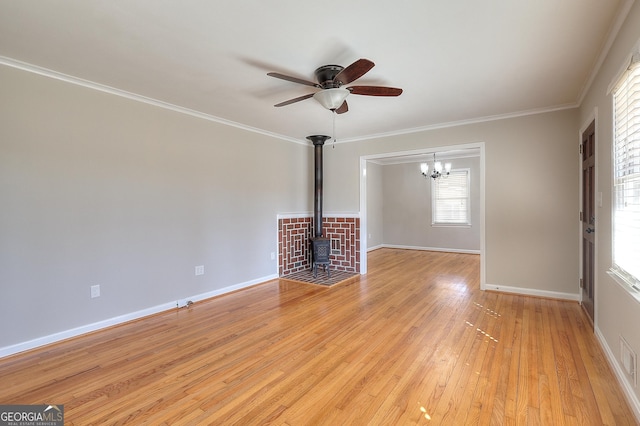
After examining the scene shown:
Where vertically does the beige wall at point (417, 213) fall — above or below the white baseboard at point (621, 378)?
above

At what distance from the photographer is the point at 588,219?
10.6 feet

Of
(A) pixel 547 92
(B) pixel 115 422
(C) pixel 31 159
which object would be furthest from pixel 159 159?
(A) pixel 547 92

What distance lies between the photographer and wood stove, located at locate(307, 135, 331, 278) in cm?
512

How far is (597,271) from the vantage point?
270 centimetres

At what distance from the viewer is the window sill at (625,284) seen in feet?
5.69

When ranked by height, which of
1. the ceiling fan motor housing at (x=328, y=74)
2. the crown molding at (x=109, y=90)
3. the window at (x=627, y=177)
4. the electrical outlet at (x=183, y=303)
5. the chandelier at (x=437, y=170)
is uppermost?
the crown molding at (x=109, y=90)

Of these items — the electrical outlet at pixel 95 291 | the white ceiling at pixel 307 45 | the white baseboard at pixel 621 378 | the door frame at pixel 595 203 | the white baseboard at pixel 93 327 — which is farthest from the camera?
the electrical outlet at pixel 95 291

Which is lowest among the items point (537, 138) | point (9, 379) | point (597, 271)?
point (9, 379)

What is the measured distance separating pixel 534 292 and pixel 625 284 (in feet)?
7.49

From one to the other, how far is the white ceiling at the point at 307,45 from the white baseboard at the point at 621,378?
7.74ft

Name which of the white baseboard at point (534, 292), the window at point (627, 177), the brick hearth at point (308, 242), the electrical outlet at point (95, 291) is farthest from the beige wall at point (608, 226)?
the electrical outlet at point (95, 291)

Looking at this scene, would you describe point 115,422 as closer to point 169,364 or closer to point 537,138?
point 169,364

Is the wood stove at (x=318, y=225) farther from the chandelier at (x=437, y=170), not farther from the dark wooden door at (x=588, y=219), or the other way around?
the dark wooden door at (x=588, y=219)

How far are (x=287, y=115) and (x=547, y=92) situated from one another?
10.1ft
